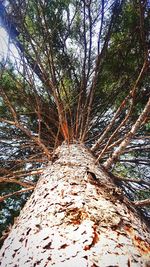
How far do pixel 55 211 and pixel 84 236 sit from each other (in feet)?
0.99

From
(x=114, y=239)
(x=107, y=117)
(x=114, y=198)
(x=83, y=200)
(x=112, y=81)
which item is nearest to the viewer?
(x=114, y=239)

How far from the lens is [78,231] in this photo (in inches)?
48.1

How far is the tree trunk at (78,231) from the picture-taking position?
1.06m

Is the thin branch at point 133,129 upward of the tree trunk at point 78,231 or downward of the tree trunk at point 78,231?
upward

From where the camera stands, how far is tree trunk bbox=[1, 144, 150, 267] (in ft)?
3.48

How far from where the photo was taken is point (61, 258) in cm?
106

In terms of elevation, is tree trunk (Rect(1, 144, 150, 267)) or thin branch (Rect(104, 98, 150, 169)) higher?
thin branch (Rect(104, 98, 150, 169))

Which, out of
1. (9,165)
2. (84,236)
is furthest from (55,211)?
(9,165)

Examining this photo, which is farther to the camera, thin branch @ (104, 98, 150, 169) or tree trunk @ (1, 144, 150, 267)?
thin branch @ (104, 98, 150, 169)

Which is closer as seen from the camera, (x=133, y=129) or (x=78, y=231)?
(x=78, y=231)

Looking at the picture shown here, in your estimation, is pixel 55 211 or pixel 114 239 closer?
pixel 114 239

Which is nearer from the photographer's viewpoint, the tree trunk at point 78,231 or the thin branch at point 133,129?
the tree trunk at point 78,231

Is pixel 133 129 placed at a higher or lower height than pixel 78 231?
higher

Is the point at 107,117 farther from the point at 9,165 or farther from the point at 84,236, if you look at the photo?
the point at 84,236
